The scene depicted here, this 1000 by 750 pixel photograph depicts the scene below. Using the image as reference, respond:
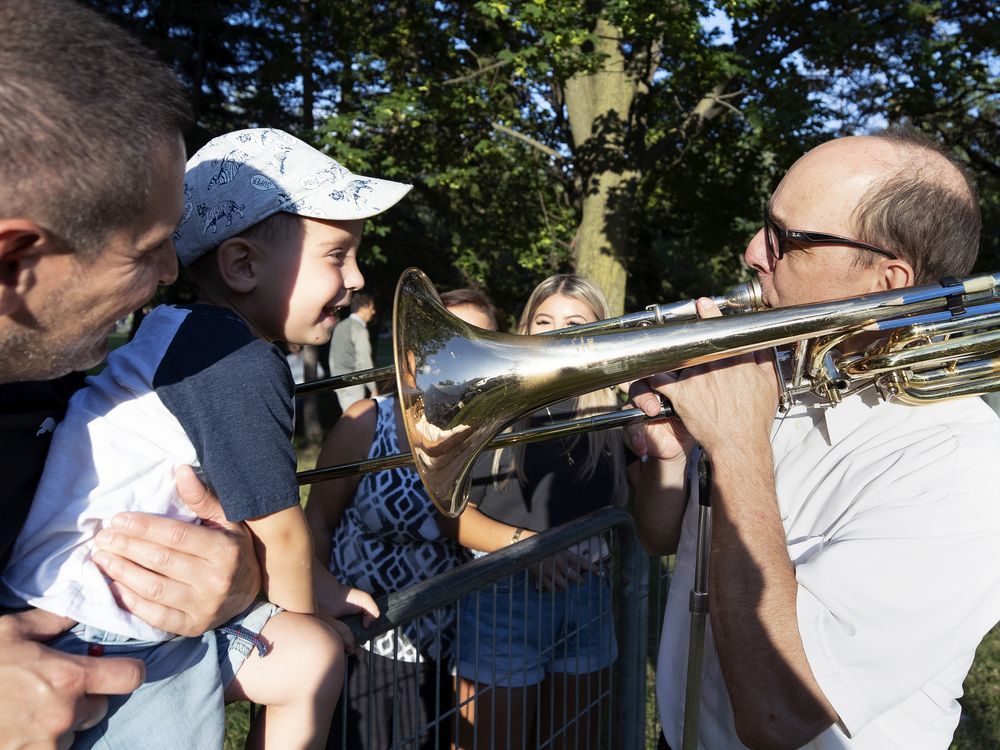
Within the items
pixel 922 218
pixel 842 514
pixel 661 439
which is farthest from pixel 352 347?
pixel 842 514

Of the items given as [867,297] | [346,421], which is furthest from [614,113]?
[867,297]

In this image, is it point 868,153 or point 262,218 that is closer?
point 262,218

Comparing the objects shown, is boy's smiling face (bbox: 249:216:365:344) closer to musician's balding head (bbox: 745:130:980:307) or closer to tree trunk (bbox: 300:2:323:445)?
musician's balding head (bbox: 745:130:980:307)

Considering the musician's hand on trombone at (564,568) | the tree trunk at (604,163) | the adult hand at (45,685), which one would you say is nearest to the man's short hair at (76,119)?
the adult hand at (45,685)

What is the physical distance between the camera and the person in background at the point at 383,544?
261 centimetres

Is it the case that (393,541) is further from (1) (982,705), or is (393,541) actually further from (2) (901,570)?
(1) (982,705)

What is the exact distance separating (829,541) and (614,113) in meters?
9.87

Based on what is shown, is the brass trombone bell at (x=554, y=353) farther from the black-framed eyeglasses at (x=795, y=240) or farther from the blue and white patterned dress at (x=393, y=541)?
the blue and white patterned dress at (x=393, y=541)

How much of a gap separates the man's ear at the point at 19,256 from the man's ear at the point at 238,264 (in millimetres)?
723

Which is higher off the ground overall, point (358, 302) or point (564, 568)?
point (358, 302)

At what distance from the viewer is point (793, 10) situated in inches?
405

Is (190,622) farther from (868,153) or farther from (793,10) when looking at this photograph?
(793,10)

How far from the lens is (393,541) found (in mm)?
2805

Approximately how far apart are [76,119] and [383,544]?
2.06 meters
